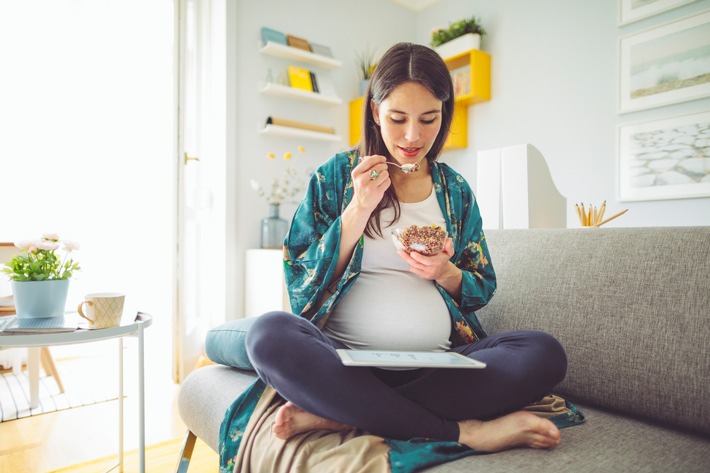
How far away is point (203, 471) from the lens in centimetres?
163

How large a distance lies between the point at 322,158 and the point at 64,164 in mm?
1793

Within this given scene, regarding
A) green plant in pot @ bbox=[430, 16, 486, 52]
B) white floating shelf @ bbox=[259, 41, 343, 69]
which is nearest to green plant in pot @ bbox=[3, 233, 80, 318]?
white floating shelf @ bbox=[259, 41, 343, 69]

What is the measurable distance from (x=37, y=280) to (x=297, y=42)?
264 cm

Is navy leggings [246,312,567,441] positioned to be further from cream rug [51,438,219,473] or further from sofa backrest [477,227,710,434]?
cream rug [51,438,219,473]

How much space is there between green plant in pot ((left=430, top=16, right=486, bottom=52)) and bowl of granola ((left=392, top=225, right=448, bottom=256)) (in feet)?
9.95

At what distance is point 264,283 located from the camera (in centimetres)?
300

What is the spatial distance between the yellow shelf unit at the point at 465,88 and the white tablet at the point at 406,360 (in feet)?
8.92

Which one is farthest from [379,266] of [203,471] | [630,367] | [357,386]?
[203,471]

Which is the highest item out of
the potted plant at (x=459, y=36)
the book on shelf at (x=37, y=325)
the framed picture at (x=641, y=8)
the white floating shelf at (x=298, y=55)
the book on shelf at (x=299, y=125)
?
the potted plant at (x=459, y=36)

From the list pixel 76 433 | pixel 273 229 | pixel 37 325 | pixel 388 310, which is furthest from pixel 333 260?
pixel 273 229

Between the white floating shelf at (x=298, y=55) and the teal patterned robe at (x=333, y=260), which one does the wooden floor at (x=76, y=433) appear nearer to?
the teal patterned robe at (x=333, y=260)

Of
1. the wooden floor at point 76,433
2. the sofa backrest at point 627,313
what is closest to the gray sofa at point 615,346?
the sofa backrest at point 627,313

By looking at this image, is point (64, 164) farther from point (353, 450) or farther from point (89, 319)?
point (353, 450)

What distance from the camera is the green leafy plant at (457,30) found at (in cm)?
359
